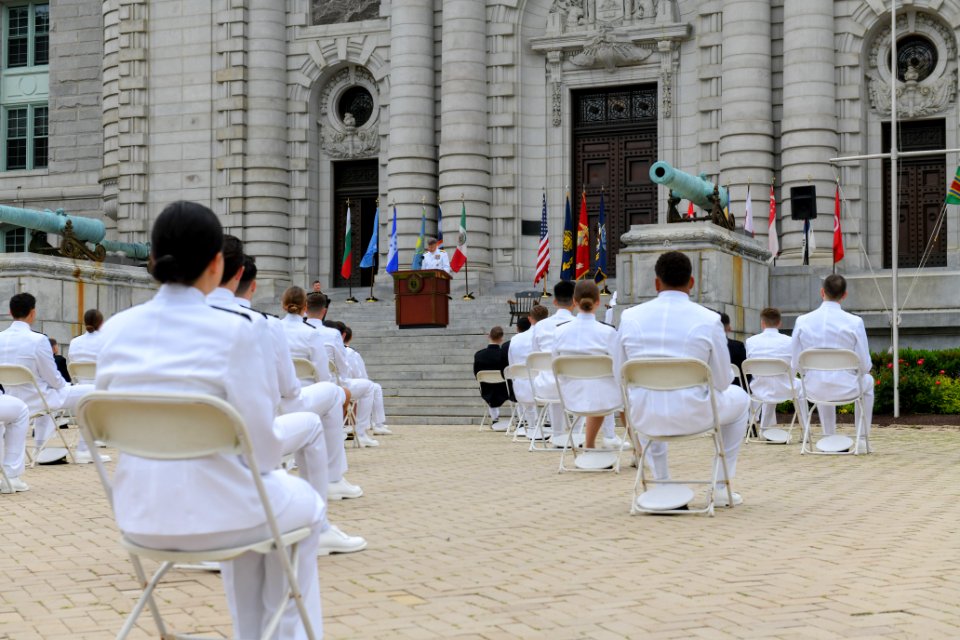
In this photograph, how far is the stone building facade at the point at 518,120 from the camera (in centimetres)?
3219

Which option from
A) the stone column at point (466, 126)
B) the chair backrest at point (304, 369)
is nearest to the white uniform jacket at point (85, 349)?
the chair backrest at point (304, 369)

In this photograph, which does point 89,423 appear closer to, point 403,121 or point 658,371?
point 658,371

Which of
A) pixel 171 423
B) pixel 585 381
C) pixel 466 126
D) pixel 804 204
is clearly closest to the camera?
pixel 171 423

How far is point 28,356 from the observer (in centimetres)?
1285

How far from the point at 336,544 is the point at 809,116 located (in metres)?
26.3

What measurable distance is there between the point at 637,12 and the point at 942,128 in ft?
27.1

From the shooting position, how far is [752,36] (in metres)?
32.8

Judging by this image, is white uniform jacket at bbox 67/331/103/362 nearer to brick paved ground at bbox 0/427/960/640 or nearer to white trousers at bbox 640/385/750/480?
brick paved ground at bbox 0/427/960/640

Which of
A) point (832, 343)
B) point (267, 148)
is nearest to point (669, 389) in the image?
point (832, 343)

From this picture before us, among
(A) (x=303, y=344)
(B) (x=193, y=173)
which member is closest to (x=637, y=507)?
(A) (x=303, y=344)

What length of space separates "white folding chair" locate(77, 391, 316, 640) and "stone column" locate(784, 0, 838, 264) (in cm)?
2841

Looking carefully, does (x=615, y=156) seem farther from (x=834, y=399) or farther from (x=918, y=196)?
(x=834, y=399)

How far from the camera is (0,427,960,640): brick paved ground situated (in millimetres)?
5820

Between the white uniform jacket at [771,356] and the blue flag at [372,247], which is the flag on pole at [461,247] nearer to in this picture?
the blue flag at [372,247]
